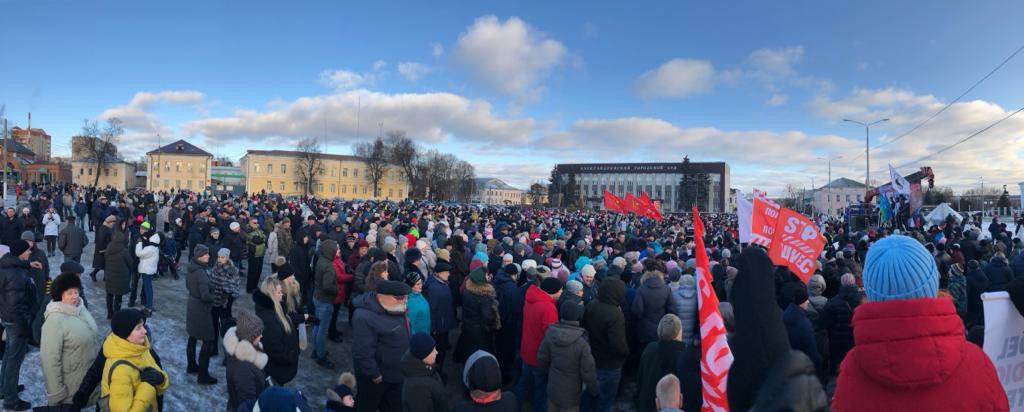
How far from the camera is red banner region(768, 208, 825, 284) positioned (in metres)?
7.71

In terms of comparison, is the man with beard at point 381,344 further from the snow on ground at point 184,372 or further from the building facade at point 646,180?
the building facade at point 646,180

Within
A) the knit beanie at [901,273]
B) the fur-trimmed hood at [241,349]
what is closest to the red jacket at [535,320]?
the fur-trimmed hood at [241,349]

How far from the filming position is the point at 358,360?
501 centimetres

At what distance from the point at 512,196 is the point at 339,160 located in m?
79.6

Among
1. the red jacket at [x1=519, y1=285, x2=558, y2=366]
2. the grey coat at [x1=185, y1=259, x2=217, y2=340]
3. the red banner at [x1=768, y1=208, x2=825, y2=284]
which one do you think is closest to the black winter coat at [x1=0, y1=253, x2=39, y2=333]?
the grey coat at [x1=185, y1=259, x2=217, y2=340]

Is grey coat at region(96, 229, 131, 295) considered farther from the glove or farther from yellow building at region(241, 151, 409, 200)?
yellow building at region(241, 151, 409, 200)

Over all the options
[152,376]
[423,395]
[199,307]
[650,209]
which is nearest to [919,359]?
[423,395]

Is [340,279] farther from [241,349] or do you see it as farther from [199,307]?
[241,349]

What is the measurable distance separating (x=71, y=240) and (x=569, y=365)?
11.3 metres

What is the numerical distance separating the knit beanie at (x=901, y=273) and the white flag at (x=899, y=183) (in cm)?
2387

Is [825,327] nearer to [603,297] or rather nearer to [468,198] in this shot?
[603,297]

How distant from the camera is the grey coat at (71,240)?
1083 centimetres

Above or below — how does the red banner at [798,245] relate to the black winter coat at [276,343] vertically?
above

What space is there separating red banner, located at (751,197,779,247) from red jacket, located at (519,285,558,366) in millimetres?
4915
